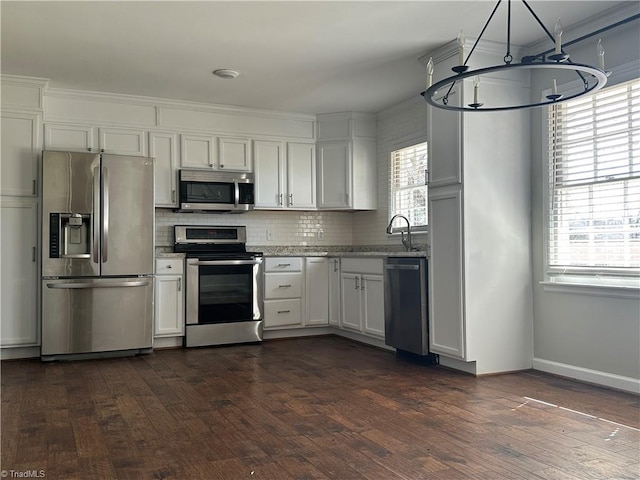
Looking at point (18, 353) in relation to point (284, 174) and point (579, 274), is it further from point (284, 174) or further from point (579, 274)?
point (579, 274)

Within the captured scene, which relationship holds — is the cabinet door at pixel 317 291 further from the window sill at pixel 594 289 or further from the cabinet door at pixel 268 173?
the window sill at pixel 594 289

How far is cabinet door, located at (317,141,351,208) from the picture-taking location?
641cm

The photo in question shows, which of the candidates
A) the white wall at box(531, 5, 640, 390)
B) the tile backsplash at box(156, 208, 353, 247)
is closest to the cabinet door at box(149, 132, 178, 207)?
the tile backsplash at box(156, 208, 353, 247)

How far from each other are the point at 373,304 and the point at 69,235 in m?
2.83

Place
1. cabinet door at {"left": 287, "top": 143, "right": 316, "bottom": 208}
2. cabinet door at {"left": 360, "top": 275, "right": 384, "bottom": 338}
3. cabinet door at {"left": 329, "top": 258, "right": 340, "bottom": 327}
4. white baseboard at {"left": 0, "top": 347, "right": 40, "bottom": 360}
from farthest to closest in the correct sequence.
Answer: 1. cabinet door at {"left": 287, "top": 143, "right": 316, "bottom": 208}
2. cabinet door at {"left": 329, "top": 258, "right": 340, "bottom": 327}
3. cabinet door at {"left": 360, "top": 275, "right": 384, "bottom": 338}
4. white baseboard at {"left": 0, "top": 347, "right": 40, "bottom": 360}

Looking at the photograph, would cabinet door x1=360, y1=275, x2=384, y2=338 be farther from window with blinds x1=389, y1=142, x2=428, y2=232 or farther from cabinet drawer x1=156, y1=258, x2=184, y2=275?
cabinet drawer x1=156, y1=258, x2=184, y2=275

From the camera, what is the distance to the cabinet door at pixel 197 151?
5.86 meters

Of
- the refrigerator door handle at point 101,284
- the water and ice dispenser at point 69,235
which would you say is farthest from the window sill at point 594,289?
the water and ice dispenser at point 69,235

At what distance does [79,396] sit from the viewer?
372cm

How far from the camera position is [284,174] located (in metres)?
6.36

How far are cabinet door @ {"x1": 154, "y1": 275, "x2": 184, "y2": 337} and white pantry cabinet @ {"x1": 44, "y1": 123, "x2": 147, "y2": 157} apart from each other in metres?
1.29

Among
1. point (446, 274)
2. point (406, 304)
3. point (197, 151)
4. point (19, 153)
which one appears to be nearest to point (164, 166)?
point (197, 151)
